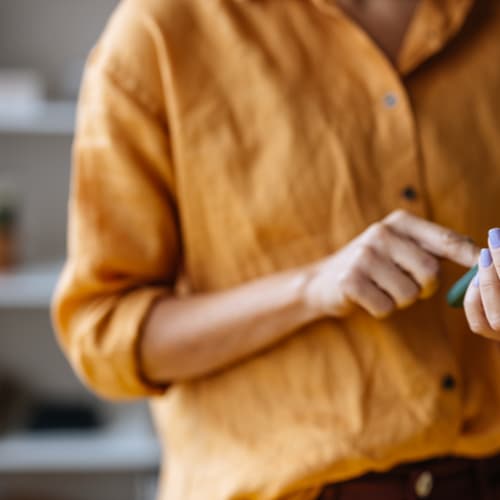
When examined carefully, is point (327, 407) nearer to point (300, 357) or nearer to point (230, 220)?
point (300, 357)

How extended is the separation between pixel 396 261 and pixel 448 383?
139 mm

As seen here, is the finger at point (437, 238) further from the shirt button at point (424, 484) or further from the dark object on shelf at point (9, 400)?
the dark object on shelf at point (9, 400)

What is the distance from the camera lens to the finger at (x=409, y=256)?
1.94ft

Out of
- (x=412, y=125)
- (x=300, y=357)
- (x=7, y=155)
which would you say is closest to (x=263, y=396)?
(x=300, y=357)

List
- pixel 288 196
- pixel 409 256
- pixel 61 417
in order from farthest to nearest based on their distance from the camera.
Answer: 1. pixel 61 417
2. pixel 288 196
3. pixel 409 256

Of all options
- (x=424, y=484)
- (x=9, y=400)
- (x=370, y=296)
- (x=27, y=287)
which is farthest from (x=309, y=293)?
(x=9, y=400)

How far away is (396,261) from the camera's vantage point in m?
0.61

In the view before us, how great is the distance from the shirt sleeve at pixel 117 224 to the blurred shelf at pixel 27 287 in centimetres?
94

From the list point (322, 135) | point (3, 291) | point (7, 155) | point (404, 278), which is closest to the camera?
point (404, 278)

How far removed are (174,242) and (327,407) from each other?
20 centimetres

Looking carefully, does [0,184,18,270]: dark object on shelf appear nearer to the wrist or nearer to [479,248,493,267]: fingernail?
the wrist

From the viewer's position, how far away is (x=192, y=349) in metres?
0.74

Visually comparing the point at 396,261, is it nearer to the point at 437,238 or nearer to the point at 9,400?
the point at 437,238

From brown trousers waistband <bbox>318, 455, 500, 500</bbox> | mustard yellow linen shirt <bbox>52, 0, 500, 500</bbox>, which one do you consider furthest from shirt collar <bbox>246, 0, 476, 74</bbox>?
brown trousers waistband <bbox>318, 455, 500, 500</bbox>
